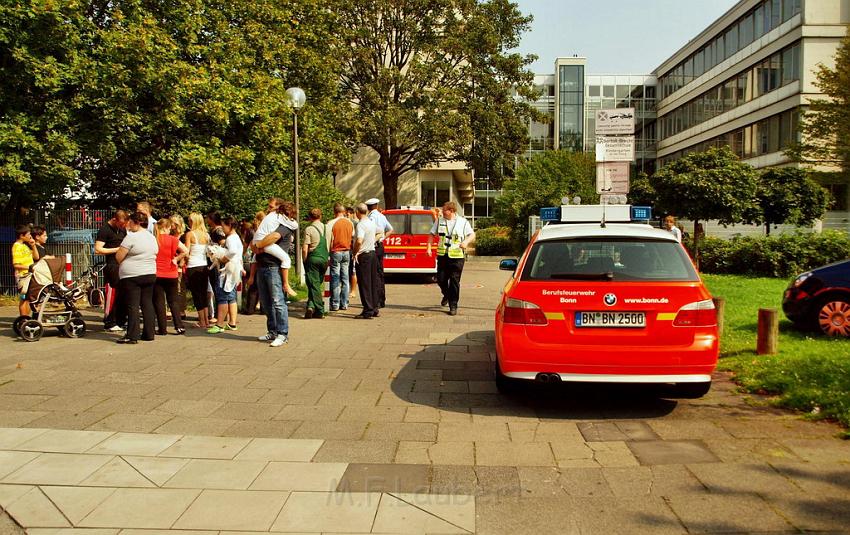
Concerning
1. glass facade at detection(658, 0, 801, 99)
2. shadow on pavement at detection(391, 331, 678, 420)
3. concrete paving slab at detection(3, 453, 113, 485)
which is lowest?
shadow on pavement at detection(391, 331, 678, 420)

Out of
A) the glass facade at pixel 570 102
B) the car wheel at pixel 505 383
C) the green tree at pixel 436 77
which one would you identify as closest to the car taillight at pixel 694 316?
the car wheel at pixel 505 383

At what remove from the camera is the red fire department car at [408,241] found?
19.1 meters

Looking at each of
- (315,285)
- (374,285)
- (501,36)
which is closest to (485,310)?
(374,285)

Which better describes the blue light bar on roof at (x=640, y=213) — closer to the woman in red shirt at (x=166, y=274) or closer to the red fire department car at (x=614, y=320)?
the red fire department car at (x=614, y=320)

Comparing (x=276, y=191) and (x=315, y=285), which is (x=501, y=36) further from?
(x=315, y=285)

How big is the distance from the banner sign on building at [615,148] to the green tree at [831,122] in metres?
25.3

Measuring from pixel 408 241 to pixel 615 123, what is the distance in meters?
9.01

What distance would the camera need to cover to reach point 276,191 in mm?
20656

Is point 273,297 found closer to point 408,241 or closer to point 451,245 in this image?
point 451,245

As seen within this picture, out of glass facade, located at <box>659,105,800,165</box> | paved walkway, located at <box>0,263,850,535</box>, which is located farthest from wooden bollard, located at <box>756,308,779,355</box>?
glass facade, located at <box>659,105,800,165</box>

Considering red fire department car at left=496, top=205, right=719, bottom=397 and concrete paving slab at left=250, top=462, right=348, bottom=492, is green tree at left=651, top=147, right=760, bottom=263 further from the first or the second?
concrete paving slab at left=250, top=462, right=348, bottom=492

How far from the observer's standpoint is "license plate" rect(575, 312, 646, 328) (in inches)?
224

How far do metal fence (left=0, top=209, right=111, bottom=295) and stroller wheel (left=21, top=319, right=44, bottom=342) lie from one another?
21.1 ft

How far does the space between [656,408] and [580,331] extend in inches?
44.1
